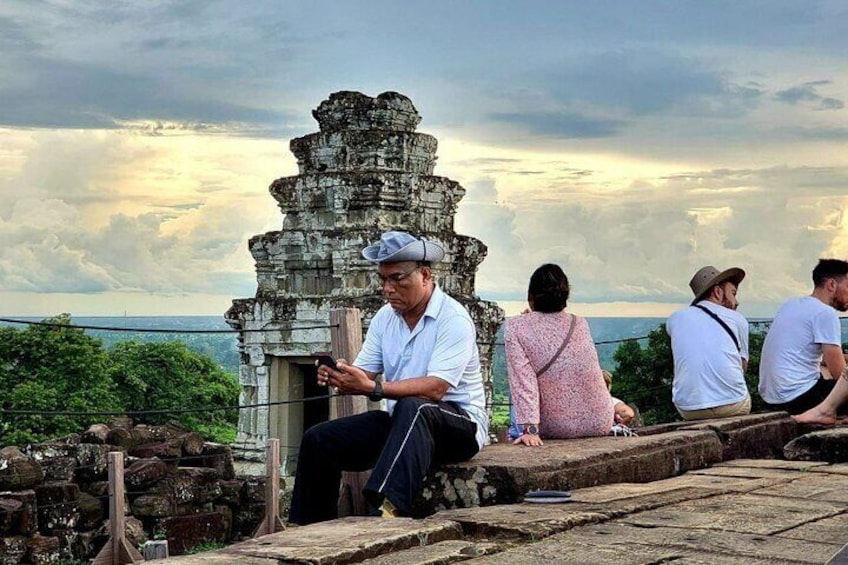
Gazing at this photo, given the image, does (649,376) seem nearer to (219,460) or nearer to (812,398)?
(219,460)

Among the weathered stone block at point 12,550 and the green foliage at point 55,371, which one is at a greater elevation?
the green foliage at point 55,371

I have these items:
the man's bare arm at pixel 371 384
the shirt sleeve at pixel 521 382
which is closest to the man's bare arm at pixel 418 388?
the man's bare arm at pixel 371 384

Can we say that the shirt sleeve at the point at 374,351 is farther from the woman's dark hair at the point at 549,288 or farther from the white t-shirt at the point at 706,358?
the white t-shirt at the point at 706,358

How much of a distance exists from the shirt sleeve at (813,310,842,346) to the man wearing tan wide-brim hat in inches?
17.5

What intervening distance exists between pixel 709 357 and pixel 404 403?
311cm

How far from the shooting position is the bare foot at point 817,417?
8.05 metres

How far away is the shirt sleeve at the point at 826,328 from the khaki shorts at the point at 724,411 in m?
0.60

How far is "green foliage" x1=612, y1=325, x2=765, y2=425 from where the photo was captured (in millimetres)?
24016

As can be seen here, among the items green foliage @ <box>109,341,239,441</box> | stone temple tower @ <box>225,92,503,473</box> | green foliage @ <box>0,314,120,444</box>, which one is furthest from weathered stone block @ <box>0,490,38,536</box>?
green foliage @ <box>109,341,239,441</box>

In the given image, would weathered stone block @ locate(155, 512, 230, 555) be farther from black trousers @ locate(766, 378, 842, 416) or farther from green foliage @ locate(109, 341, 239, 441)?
green foliage @ locate(109, 341, 239, 441)

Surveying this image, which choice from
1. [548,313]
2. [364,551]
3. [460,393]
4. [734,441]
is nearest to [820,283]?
[734,441]

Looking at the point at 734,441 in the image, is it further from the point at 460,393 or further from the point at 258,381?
the point at 258,381

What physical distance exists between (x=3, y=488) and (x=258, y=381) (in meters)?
5.18

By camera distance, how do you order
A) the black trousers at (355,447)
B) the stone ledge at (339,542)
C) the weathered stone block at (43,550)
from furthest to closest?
1. the weathered stone block at (43,550)
2. the black trousers at (355,447)
3. the stone ledge at (339,542)
